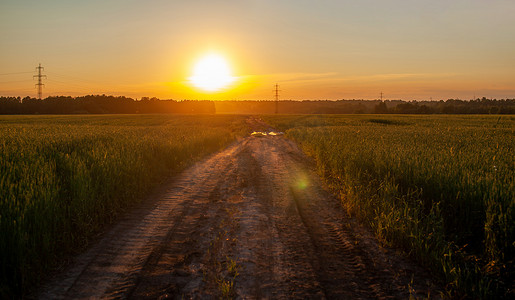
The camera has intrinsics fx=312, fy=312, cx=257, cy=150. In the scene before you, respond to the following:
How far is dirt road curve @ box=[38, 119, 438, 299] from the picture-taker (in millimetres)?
3977

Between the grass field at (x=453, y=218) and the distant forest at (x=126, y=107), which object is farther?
the distant forest at (x=126, y=107)

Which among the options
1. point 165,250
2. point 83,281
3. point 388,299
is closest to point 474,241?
point 388,299

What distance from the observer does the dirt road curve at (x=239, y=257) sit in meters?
3.98

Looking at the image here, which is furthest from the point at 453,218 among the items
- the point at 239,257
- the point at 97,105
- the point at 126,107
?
the point at 126,107

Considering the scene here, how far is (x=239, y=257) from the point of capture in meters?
4.82

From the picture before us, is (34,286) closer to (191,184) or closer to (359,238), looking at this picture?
(359,238)

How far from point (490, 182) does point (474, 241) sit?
121cm

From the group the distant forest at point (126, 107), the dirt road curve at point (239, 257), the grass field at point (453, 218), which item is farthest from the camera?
the distant forest at point (126, 107)

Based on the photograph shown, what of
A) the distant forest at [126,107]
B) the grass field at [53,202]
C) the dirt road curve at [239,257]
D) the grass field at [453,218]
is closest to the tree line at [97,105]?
the distant forest at [126,107]

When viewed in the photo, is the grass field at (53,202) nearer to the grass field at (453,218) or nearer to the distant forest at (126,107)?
the grass field at (453,218)

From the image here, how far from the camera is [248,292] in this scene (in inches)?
152

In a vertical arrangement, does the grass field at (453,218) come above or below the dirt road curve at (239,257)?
above

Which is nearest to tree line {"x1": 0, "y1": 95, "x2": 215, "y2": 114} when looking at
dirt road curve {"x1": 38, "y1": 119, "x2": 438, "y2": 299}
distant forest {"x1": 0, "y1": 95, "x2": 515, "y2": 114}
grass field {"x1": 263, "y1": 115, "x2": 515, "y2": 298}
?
distant forest {"x1": 0, "y1": 95, "x2": 515, "y2": 114}

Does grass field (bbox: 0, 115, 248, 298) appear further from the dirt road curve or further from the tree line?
the tree line
